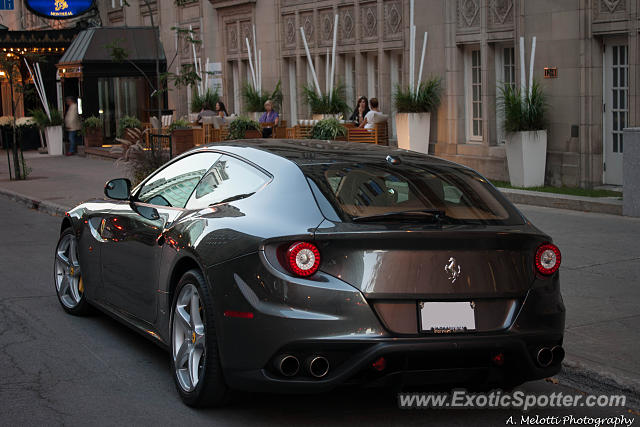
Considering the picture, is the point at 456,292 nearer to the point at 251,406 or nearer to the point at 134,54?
the point at 251,406

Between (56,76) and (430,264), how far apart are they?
3617 cm

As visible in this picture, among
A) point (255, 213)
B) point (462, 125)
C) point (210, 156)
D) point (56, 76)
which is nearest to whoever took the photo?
point (255, 213)

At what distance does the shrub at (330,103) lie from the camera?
23.6 metres

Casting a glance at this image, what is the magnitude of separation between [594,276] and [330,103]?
14.9 meters

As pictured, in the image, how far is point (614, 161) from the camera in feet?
52.1

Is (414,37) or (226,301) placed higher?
(414,37)

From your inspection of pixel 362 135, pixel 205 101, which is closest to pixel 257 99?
pixel 205 101

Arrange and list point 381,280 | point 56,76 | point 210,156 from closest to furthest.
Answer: point 381,280, point 210,156, point 56,76

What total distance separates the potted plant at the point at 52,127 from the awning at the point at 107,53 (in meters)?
1.60

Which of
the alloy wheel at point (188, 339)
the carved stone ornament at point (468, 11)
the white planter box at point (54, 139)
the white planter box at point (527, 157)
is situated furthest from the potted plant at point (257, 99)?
the alloy wheel at point (188, 339)

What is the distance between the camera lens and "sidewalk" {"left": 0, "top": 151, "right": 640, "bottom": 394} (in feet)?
20.4

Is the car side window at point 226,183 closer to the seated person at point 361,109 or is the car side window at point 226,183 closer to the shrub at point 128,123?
the seated person at point 361,109

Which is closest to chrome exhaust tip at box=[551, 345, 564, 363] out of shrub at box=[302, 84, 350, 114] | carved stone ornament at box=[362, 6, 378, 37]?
carved stone ornament at box=[362, 6, 378, 37]

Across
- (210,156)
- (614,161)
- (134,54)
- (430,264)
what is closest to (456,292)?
(430,264)
